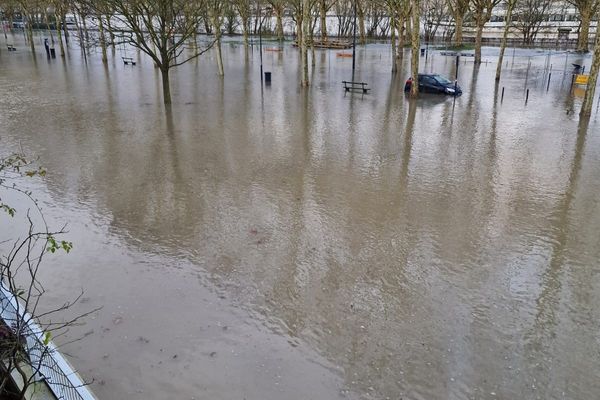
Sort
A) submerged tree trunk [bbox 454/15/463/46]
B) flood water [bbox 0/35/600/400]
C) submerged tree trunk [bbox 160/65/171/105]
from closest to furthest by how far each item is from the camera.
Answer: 1. flood water [bbox 0/35/600/400]
2. submerged tree trunk [bbox 160/65/171/105]
3. submerged tree trunk [bbox 454/15/463/46]

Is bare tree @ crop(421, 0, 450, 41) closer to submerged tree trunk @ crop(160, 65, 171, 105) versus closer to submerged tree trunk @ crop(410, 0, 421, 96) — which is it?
submerged tree trunk @ crop(410, 0, 421, 96)

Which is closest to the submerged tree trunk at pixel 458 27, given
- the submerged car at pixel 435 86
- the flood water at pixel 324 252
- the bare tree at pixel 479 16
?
Answer: the bare tree at pixel 479 16

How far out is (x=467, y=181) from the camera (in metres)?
13.0

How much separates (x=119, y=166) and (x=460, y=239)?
9.42 m

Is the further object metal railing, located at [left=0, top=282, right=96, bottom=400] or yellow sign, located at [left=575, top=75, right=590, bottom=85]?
yellow sign, located at [left=575, top=75, right=590, bottom=85]

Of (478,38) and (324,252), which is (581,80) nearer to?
(478,38)

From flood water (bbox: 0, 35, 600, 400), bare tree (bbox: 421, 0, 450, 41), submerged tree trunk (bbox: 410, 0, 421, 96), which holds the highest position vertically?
bare tree (bbox: 421, 0, 450, 41)

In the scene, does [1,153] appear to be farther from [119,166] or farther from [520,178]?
[520,178]

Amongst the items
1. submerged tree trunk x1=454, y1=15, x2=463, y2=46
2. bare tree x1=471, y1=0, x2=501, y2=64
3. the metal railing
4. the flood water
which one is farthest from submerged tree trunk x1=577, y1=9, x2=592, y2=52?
the metal railing

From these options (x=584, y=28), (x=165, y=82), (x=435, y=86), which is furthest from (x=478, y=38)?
(x=165, y=82)

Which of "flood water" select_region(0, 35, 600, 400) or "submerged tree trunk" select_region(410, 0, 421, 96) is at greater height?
"submerged tree trunk" select_region(410, 0, 421, 96)

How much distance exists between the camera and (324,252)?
30.6 ft

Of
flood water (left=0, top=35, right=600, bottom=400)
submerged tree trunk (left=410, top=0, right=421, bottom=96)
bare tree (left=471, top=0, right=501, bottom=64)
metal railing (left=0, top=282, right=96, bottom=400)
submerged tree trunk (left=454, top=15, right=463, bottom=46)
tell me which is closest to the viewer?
metal railing (left=0, top=282, right=96, bottom=400)

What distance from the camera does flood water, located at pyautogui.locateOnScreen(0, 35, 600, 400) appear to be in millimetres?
6473
